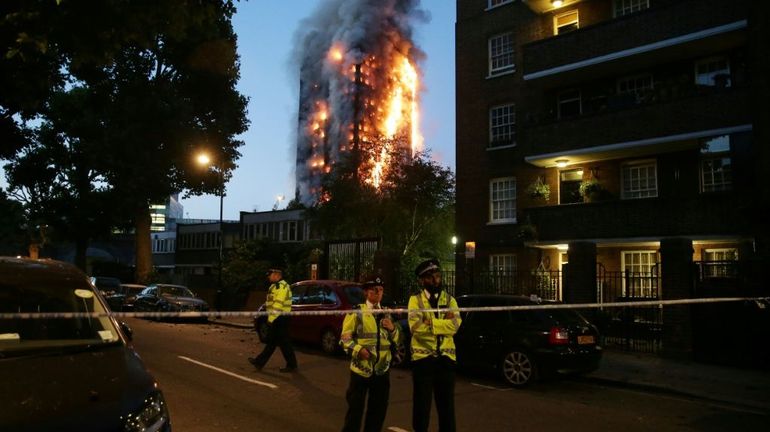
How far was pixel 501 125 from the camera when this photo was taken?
952 inches

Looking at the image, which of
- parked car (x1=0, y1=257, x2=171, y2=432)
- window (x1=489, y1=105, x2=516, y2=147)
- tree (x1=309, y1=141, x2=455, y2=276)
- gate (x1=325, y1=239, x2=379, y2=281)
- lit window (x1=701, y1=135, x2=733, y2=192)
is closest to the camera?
parked car (x1=0, y1=257, x2=171, y2=432)

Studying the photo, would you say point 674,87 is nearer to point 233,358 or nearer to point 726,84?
point 726,84

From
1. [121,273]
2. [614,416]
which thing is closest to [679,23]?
[614,416]

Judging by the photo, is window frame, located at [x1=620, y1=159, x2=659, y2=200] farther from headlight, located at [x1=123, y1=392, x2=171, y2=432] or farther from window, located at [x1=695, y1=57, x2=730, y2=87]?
headlight, located at [x1=123, y1=392, x2=171, y2=432]

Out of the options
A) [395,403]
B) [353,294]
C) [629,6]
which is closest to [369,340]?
[395,403]

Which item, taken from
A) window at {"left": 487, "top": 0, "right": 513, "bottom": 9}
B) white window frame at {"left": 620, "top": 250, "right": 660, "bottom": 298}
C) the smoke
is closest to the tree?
window at {"left": 487, "top": 0, "right": 513, "bottom": 9}

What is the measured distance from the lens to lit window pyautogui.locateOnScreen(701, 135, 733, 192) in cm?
1797

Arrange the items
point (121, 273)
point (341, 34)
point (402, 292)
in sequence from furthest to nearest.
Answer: point (341, 34) < point (121, 273) < point (402, 292)

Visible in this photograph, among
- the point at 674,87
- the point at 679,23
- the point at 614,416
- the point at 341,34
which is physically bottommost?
the point at 614,416

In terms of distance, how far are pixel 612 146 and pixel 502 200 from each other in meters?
5.40

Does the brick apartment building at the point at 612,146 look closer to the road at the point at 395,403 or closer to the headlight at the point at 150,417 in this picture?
the road at the point at 395,403

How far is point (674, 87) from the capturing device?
18375mm

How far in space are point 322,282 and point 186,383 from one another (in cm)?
545

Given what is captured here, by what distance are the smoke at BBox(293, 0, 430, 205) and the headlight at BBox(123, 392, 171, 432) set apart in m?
65.1
